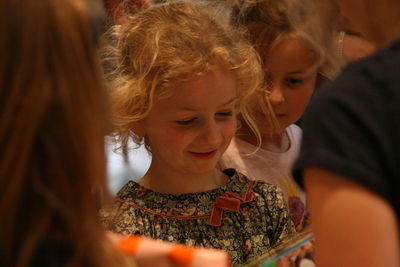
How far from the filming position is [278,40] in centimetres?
151

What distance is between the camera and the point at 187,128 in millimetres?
1242

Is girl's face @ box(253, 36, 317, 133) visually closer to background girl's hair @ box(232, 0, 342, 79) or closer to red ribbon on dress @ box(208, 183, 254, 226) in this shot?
background girl's hair @ box(232, 0, 342, 79)

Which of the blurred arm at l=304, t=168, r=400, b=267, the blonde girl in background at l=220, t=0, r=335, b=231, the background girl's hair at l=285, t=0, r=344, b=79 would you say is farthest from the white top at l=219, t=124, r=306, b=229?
the blurred arm at l=304, t=168, r=400, b=267

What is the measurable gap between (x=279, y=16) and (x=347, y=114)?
962 millimetres

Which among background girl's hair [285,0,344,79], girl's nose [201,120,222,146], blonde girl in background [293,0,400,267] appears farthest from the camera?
girl's nose [201,120,222,146]

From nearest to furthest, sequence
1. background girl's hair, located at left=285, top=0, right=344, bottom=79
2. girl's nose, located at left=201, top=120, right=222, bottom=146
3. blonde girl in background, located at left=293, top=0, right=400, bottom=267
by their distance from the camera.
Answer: blonde girl in background, located at left=293, top=0, right=400, bottom=267
background girl's hair, located at left=285, top=0, right=344, bottom=79
girl's nose, located at left=201, top=120, right=222, bottom=146

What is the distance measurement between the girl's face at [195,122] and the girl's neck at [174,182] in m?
0.01

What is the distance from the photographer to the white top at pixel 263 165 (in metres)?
1.55

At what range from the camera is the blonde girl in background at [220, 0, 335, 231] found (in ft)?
4.96

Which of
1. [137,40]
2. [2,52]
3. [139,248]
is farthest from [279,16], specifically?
[2,52]

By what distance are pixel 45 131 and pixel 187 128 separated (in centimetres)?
64

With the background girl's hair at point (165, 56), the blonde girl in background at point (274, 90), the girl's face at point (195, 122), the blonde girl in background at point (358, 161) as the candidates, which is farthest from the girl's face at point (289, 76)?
the blonde girl in background at point (358, 161)

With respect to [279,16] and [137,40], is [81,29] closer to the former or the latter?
[137,40]

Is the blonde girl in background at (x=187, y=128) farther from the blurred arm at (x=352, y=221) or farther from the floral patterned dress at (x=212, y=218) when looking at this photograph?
the blurred arm at (x=352, y=221)
